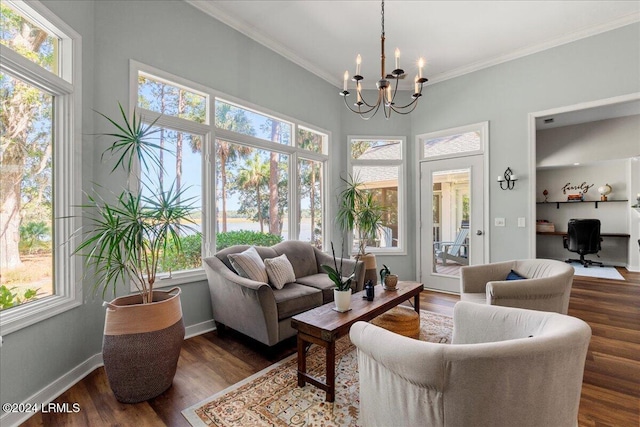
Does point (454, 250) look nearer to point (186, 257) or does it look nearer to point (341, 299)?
point (341, 299)

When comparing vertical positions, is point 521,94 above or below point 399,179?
above

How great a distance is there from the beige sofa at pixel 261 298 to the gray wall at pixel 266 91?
16.6 inches

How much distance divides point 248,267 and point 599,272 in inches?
279

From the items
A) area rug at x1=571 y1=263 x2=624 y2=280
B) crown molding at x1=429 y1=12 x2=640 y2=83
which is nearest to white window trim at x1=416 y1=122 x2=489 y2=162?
crown molding at x1=429 y1=12 x2=640 y2=83

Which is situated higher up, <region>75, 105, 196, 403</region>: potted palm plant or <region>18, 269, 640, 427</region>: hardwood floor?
<region>75, 105, 196, 403</region>: potted palm plant

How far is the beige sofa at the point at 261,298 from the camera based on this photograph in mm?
2508

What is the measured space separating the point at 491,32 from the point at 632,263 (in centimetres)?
606

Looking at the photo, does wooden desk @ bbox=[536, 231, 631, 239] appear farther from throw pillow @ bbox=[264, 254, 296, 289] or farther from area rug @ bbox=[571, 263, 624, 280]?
throw pillow @ bbox=[264, 254, 296, 289]

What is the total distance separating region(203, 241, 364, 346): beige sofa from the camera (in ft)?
8.23

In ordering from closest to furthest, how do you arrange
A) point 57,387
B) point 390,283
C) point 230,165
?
point 57,387, point 390,283, point 230,165

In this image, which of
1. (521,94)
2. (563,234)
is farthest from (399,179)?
(563,234)

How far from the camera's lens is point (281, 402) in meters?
1.95

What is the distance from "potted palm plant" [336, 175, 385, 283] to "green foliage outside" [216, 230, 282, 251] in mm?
1281

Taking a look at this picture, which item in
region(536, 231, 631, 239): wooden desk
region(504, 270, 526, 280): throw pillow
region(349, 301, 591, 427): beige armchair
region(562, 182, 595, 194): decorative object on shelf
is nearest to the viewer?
region(349, 301, 591, 427): beige armchair
